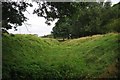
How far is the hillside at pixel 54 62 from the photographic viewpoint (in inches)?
692

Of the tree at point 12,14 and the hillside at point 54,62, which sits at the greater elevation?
the tree at point 12,14

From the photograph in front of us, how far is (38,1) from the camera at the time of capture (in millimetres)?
15008

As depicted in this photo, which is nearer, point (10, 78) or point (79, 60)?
point (10, 78)

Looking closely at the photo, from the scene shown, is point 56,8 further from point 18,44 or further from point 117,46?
point 18,44

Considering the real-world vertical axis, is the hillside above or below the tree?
below

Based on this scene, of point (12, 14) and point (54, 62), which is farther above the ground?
point (12, 14)

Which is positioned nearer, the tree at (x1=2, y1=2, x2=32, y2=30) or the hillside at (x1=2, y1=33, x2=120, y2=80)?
the tree at (x1=2, y1=2, x2=32, y2=30)

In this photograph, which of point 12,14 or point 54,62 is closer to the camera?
point 12,14

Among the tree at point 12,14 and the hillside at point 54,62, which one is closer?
the tree at point 12,14

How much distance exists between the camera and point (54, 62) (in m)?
20.2

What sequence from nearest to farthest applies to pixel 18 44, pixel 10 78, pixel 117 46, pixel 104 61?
pixel 10 78
pixel 104 61
pixel 117 46
pixel 18 44

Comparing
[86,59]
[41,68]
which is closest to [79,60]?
[86,59]

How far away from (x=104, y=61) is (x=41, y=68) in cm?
425

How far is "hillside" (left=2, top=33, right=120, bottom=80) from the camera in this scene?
692 inches
